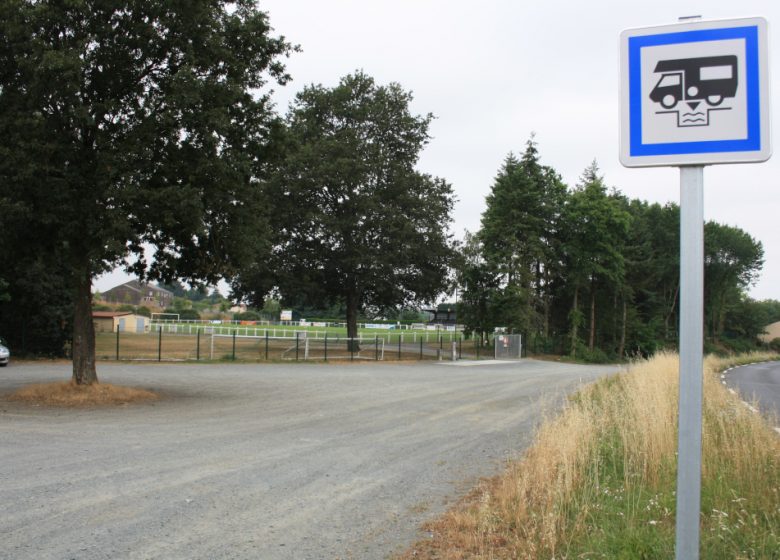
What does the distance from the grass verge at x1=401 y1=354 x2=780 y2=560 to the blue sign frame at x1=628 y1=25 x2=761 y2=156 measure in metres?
2.64

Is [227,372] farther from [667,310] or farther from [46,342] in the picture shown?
[667,310]

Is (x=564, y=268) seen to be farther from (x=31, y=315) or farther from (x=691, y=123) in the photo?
(x=691, y=123)

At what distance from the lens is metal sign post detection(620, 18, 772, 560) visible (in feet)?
8.48

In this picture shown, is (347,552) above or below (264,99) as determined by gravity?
below

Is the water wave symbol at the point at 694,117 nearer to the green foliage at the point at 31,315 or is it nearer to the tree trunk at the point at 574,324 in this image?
the green foliage at the point at 31,315

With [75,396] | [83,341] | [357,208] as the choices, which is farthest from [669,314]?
[75,396]

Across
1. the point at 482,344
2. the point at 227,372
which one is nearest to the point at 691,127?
the point at 227,372

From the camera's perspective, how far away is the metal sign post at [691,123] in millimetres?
2586

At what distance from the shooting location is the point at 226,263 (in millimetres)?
15930

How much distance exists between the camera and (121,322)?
68.5 meters

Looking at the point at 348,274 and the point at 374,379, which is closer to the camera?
the point at 374,379

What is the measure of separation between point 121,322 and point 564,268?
47537 mm

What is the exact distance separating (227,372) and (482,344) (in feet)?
112

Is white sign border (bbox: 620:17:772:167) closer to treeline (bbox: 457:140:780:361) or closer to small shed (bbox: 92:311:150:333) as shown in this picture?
treeline (bbox: 457:140:780:361)
